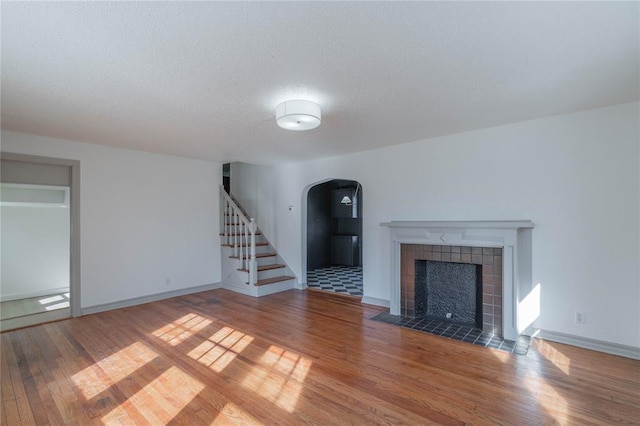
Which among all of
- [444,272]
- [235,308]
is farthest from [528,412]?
[235,308]

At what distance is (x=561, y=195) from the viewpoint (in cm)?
335

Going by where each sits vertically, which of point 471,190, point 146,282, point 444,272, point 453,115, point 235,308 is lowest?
point 235,308

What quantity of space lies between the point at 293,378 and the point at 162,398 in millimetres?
1011

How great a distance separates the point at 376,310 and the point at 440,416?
8.13 feet

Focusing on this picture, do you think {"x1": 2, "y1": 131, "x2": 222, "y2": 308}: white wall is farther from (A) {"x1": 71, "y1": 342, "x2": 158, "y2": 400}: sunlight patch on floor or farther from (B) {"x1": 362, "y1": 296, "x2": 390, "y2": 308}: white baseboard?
(B) {"x1": 362, "y1": 296, "x2": 390, "y2": 308}: white baseboard

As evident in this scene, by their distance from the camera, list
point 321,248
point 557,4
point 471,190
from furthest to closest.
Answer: point 321,248
point 471,190
point 557,4

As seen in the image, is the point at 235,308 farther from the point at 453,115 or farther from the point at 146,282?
the point at 453,115

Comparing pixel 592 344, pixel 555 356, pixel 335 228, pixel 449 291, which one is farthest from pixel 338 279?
pixel 592 344

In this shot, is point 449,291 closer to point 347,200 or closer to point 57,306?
point 347,200

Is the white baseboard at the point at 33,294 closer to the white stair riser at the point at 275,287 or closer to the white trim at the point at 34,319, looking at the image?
the white trim at the point at 34,319

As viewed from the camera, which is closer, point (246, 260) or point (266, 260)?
point (246, 260)

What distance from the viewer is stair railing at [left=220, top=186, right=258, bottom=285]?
220 inches

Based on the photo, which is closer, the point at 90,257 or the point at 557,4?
the point at 557,4

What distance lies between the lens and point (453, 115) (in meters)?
3.33
